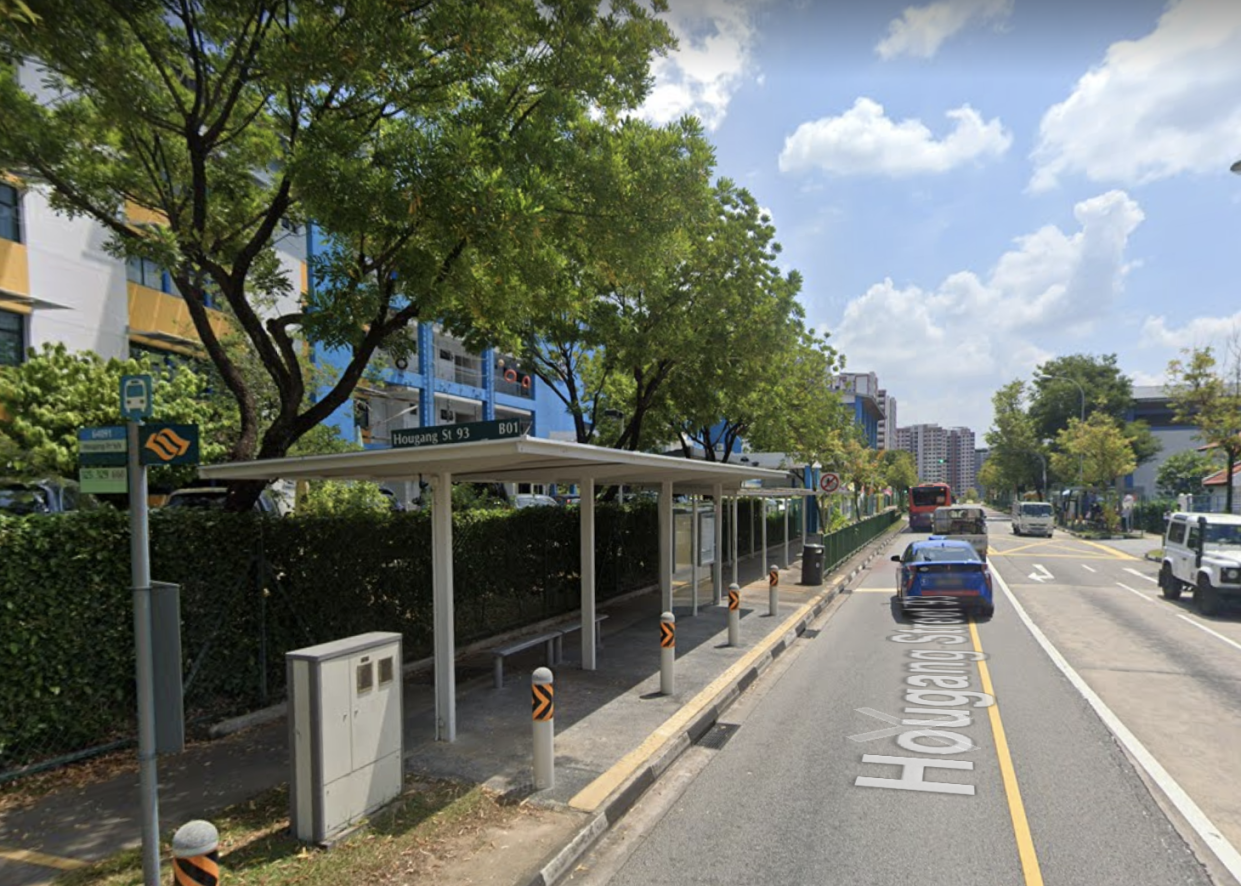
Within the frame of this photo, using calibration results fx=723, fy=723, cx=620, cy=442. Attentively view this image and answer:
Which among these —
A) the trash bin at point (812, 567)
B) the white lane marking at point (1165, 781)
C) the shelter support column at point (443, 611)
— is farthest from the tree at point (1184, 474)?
the shelter support column at point (443, 611)

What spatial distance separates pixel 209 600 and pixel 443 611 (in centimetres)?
238

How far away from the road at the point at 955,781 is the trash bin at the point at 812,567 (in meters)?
7.75

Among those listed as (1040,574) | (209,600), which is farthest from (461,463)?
(1040,574)

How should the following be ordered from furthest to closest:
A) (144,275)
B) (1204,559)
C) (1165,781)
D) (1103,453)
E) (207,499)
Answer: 1. (1103,453)
2. (144,275)
3. (1204,559)
4. (207,499)
5. (1165,781)

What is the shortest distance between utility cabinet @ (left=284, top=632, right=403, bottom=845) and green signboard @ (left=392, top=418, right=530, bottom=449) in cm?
183

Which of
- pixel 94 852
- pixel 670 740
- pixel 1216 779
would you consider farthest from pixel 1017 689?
pixel 94 852

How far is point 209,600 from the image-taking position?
718cm

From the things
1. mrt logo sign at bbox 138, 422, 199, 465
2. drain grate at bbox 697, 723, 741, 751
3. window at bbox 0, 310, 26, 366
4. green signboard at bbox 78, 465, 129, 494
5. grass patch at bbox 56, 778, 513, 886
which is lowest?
drain grate at bbox 697, 723, 741, 751

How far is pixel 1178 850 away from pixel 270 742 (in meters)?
7.39

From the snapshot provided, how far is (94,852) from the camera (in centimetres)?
471

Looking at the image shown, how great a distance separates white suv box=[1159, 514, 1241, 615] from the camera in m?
13.8

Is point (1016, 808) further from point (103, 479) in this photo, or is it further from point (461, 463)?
point (103, 479)

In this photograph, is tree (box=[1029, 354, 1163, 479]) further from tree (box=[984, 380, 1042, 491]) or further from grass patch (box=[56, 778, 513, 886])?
grass patch (box=[56, 778, 513, 886])

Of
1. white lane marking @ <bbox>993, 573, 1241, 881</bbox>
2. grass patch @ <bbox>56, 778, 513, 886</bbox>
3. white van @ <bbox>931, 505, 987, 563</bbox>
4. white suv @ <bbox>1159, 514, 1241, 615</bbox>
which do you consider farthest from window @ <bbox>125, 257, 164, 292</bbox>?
white van @ <bbox>931, 505, 987, 563</bbox>
